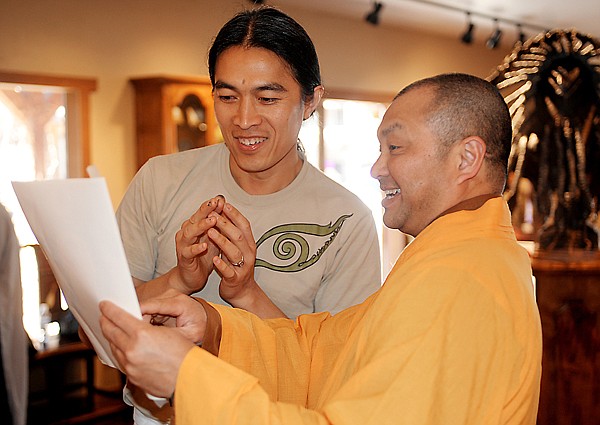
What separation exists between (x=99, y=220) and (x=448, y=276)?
1.63 feet

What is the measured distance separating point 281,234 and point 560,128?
2332 millimetres

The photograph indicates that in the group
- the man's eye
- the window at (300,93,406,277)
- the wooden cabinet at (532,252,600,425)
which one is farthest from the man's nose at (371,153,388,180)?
the window at (300,93,406,277)

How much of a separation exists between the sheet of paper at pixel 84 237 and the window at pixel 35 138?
13.0 feet

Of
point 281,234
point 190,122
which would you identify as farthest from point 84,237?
point 190,122

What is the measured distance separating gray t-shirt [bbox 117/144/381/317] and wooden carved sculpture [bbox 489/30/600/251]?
212cm

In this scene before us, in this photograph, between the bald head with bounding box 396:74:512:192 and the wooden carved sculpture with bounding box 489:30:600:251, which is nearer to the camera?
the bald head with bounding box 396:74:512:192

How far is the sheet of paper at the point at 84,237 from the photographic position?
1100 mm

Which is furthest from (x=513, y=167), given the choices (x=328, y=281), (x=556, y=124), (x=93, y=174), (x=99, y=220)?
(x=99, y=220)

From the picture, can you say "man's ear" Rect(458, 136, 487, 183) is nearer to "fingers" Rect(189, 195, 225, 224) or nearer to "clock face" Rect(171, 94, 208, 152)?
"fingers" Rect(189, 195, 225, 224)

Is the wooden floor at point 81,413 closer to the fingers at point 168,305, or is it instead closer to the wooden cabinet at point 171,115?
the wooden cabinet at point 171,115

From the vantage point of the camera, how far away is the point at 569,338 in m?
3.58

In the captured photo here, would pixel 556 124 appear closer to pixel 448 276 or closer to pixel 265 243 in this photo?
pixel 265 243

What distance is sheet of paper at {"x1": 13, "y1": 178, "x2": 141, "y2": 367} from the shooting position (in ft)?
3.61

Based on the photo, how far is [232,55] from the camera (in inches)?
67.1
